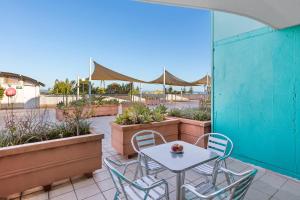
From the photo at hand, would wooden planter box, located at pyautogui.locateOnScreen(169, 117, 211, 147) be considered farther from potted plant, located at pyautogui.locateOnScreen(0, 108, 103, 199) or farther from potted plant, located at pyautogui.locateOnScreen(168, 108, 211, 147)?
potted plant, located at pyautogui.locateOnScreen(0, 108, 103, 199)

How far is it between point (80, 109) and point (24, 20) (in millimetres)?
9118

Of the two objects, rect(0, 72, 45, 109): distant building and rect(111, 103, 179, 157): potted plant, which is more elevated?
rect(0, 72, 45, 109): distant building

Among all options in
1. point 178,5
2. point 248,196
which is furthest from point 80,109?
point 248,196

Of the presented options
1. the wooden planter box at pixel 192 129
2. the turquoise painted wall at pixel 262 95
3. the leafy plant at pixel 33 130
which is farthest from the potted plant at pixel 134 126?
the turquoise painted wall at pixel 262 95

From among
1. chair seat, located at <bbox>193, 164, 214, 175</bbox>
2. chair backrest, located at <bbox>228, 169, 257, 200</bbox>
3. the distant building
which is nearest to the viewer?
chair backrest, located at <bbox>228, 169, 257, 200</bbox>

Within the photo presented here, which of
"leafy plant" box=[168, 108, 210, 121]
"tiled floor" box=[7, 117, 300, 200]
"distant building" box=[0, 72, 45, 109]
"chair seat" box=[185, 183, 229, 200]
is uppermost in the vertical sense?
"distant building" box=[0, 72, 45, 109]

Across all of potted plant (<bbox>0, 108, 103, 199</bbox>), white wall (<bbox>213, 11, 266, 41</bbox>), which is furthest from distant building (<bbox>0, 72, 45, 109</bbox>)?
white wall (<bbox>213, 11, 266, 41</bbox>)

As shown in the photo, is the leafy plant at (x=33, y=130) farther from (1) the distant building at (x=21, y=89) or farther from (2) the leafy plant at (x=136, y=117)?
(1) the distant building at (x=21, y=89)

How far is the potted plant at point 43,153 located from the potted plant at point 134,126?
2.29ft

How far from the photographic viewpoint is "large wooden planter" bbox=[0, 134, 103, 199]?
2.04 metres

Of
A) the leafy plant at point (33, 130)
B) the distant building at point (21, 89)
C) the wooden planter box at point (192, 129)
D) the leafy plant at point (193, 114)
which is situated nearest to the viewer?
the leafy plant at point (33, 130)

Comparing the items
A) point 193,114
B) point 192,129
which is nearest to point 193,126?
point 192,129

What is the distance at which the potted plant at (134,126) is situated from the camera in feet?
11.1

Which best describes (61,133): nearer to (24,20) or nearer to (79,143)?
(79,143)
